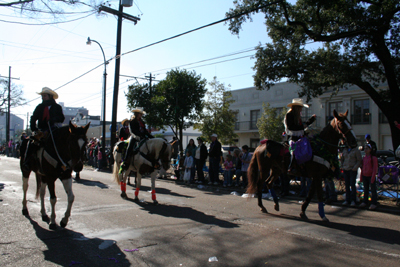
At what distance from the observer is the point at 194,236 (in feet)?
18.9

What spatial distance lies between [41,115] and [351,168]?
28.8ft

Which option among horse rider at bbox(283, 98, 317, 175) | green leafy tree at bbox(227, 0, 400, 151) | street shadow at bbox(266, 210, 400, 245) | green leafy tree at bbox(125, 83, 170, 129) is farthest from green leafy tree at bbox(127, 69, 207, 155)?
street shadow at bbox(266, 210, 400, 245)

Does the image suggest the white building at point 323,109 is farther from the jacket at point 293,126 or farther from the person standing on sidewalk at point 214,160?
the jacket at point 293,126


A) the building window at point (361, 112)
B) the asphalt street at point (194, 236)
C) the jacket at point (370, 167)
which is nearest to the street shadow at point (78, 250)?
the asphalt street at point (194, 236)

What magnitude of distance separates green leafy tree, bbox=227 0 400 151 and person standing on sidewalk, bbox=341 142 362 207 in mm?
Answer: 5719

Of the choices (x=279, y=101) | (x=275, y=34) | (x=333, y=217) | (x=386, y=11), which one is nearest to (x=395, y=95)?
(x=386, y=11)

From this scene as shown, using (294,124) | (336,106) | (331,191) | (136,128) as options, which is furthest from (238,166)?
(336,106)

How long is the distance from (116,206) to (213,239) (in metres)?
3.79

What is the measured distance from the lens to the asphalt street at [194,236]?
461 centimetres

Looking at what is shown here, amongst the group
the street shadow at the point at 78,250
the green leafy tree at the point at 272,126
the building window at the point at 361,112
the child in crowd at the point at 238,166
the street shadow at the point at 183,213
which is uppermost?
the building window at the point at 361,112

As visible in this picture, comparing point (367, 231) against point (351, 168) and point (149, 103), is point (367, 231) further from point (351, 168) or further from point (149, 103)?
point (149, 103)

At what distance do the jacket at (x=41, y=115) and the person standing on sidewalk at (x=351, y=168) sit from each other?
8.35 meters

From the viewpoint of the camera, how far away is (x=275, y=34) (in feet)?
57.6

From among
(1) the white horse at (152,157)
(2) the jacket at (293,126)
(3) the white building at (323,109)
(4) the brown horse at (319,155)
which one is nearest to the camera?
(4) the brown horse at (319,155)
